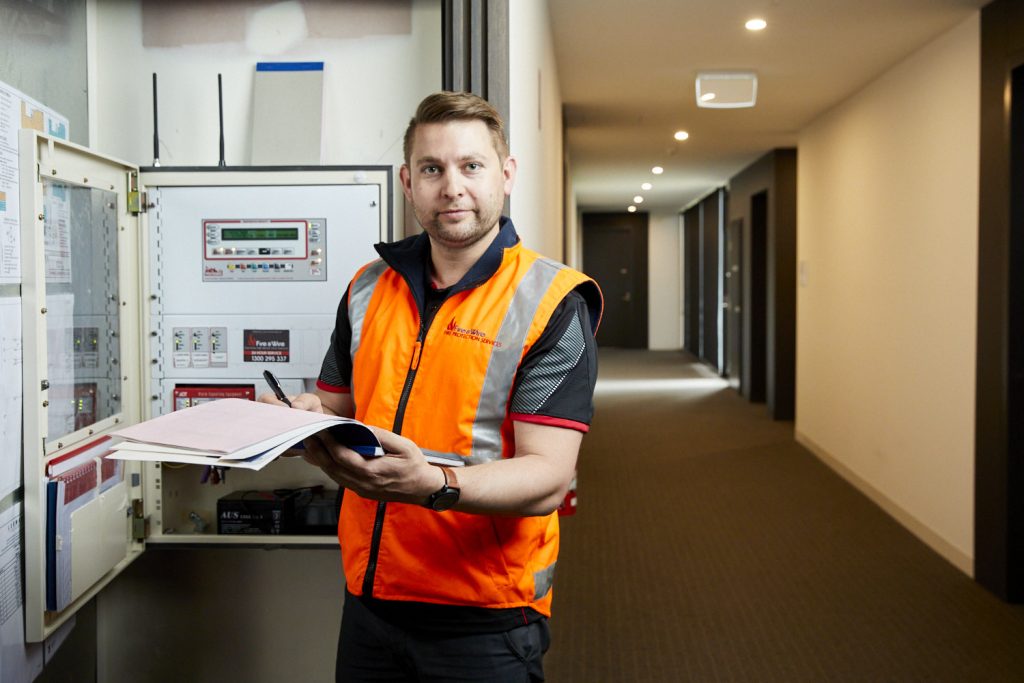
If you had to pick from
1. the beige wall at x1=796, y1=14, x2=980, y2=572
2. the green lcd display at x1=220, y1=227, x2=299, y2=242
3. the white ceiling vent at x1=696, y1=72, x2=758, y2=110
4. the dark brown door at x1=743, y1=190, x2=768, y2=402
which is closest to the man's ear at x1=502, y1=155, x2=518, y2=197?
the green lcd display at x1=220, y1=227, x2=299, y2=242

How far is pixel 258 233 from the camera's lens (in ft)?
7.47

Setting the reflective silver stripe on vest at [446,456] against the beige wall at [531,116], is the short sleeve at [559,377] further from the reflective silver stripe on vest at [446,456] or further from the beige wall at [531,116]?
the beige wall at [531,116]

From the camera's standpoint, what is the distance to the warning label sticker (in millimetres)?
2291

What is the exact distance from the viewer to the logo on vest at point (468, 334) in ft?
4.66

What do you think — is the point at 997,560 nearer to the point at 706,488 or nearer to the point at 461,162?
the point at 706,488

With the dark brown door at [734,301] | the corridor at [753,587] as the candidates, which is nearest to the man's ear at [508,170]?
the corridor at [753,587]

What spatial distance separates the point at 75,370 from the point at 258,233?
0.53m

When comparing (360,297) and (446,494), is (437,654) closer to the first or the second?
(446,494)

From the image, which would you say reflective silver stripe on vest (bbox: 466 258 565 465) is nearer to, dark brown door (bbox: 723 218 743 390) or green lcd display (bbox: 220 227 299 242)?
green lcd display (bbox: 220 227 299 242)

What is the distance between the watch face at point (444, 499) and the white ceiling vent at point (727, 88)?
14.7ft

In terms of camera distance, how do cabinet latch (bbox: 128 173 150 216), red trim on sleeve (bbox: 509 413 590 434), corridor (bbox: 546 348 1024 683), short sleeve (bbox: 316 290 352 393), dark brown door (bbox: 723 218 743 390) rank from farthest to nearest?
1. dark brown door (bbox: 723 218 743 390)
2. corridor (bbox: 546 348 1024 683)
3. cabinet latch (bbox: 128 173 150 216)
4. short sleeve (bbox: 316 290 352 393)
5. red trim on sleeve (bbox: 509 413 590 434)

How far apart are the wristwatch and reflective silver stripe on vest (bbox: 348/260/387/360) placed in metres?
0.37

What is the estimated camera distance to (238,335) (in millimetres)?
2301

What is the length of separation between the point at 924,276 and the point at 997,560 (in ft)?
4.83
